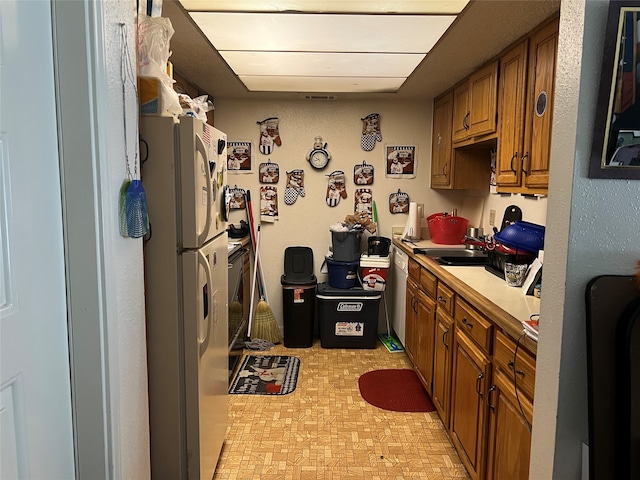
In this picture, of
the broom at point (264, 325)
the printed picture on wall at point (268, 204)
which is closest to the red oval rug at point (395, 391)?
the broom at point (264, 325)

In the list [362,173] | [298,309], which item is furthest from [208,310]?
[362,173]

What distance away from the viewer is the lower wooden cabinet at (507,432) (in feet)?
5.09

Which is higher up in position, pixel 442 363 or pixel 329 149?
pixel 329 149

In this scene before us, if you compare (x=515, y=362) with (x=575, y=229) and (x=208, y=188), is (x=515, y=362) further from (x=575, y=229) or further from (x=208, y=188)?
(x=208, y=188)

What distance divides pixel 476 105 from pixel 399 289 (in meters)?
1.57

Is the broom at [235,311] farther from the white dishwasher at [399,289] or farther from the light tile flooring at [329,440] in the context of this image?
the white dishwasher at [399,289]

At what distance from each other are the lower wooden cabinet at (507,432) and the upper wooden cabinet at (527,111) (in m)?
0.97

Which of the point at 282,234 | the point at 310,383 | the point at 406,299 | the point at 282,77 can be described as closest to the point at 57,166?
the point at 282,77

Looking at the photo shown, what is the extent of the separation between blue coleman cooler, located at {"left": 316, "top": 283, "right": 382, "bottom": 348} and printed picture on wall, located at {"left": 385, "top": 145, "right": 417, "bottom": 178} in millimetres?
1108

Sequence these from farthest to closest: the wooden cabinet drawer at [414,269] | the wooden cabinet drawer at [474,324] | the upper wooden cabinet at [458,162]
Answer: the upper wooden cabinet at [458,162], the wooden cabinet drawer at [414,269], the wooden cabinet drawer at [474,324]

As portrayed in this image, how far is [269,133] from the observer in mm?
4082

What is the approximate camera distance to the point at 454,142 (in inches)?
137

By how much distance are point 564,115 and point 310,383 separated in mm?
2603

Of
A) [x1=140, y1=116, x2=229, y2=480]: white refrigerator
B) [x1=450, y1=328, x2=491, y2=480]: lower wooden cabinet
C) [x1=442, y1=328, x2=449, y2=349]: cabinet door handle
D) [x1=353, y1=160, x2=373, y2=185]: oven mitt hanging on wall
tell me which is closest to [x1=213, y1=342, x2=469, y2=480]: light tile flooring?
[x1=450, y1=328, x2=491, y2=480]: lower wooden cabinet
